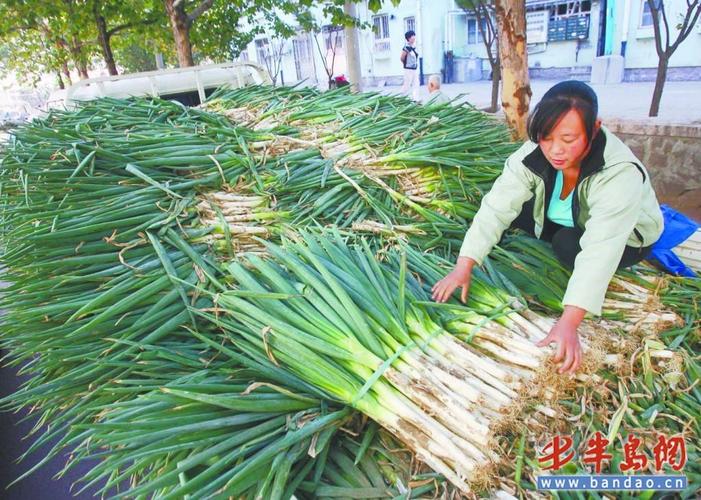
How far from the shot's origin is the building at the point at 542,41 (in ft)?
36.6

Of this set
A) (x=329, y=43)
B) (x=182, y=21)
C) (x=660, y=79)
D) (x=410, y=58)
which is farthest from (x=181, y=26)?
(x=329, y=43)

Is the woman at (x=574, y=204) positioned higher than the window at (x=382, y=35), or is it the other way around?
the window at (x=382, y=35)

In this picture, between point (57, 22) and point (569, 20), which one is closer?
point (57, 22)

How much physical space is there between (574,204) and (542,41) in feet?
45.2

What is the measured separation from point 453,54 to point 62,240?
15.5 m

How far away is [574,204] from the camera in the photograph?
5.24 ft

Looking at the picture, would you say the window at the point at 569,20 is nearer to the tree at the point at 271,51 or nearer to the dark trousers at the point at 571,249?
the tree at the point at 271,51

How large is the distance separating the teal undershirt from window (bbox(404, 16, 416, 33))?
1532 cm

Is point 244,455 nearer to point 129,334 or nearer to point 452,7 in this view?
point 129,334

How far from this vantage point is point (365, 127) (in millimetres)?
2646

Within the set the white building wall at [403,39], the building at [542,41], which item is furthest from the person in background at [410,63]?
the white building wall at [403,39]

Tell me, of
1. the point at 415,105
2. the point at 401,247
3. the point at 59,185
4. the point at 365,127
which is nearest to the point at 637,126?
the point at 415,105

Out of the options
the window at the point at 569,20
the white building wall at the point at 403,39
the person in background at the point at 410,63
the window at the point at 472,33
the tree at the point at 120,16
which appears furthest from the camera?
the window at the point at 472,33

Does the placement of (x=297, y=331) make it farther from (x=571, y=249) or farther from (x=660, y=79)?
(x=660, y=79)
